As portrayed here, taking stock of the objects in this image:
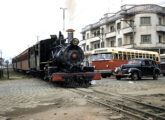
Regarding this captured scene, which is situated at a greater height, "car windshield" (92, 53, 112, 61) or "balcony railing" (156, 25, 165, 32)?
"balcony railing" (156, 25, 165, 32)

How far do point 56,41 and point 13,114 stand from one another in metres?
8.82

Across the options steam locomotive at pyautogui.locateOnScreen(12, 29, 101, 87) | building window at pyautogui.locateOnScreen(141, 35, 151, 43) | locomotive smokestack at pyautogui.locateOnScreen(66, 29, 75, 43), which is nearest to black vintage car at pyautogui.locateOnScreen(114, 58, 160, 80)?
steam locomotive at pyautogui.locateOnScreen(12, 29, 101, 87)

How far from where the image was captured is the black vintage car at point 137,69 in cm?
1759

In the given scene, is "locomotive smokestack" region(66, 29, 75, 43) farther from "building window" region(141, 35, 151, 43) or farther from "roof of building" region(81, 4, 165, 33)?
"roof of building" region(81, 4, 165, 33)

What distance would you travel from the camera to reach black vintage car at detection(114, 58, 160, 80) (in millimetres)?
17594

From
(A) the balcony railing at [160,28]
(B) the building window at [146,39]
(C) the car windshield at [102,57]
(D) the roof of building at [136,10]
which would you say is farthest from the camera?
(A) the balcony railing at [160,28]

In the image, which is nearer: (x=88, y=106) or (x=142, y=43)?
(x=88, y=106)

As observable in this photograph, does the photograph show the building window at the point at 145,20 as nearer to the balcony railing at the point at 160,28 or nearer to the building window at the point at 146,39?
the balcony railing at the point at 160,28

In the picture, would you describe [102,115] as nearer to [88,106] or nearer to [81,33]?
[88,106]

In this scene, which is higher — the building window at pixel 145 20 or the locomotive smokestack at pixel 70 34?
the building window at pixel 145 20

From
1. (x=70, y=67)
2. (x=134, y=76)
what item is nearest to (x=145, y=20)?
(x=134, y=76)

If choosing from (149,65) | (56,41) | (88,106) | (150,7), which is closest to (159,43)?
(150,7)

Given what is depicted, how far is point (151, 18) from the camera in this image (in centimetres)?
4009

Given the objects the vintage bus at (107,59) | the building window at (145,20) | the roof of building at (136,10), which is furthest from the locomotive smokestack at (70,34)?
the building window at (145,20)
